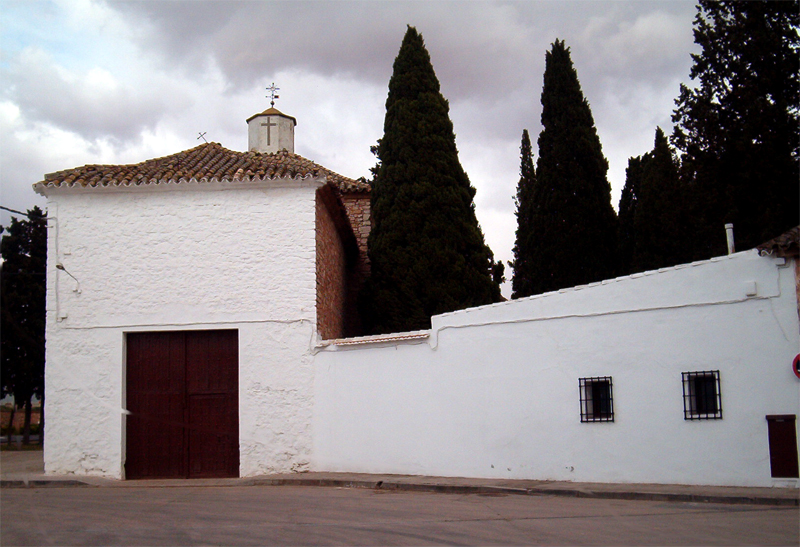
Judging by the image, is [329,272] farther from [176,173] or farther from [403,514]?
[403,514]

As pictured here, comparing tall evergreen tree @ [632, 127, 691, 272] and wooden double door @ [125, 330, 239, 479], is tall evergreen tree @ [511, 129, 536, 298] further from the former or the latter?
wooden double door @ [125, 330, 239, 479]

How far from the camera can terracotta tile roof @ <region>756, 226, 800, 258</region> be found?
30.7ft

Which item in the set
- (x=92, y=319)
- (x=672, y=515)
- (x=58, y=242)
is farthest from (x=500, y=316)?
(x=58, y=242)

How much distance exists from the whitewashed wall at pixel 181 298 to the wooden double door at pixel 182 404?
25 centimetres

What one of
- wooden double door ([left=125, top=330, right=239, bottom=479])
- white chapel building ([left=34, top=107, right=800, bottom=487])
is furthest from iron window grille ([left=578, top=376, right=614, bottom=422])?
wooden double door ([left=125, top=330, right=239, bottom=479])

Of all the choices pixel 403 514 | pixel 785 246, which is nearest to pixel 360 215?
pixel 785 246

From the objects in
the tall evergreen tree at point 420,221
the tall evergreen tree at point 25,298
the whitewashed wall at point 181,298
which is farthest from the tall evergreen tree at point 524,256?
the tall evergreen tree at point 25,298

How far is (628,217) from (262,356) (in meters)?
15.3

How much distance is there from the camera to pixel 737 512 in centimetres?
834

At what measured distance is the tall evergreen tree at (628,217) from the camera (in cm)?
2203

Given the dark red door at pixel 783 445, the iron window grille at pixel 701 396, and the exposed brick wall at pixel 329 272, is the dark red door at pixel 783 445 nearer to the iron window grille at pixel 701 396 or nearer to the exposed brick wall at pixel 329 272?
the iron window grille at pixel 701 396

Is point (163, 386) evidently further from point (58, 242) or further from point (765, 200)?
point (765, 200)

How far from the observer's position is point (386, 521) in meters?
8.05

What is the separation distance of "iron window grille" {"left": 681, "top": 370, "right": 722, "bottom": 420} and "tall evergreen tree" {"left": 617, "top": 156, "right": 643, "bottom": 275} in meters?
10.8
